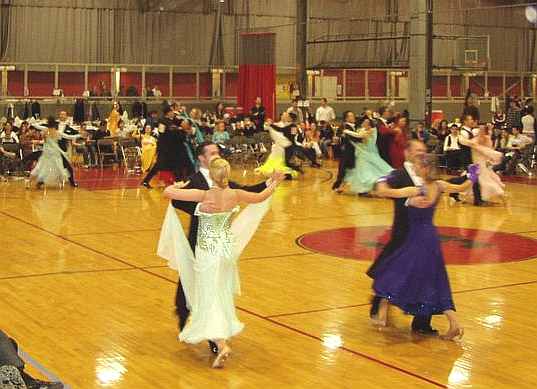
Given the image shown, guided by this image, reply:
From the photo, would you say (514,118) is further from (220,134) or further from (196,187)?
(196,187)

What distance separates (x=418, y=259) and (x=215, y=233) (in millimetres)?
Result: 1615

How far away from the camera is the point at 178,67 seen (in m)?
32.1

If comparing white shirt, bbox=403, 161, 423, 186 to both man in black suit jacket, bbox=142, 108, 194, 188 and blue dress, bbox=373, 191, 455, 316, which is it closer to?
blue dress, bbox=373, 191, 455, 316

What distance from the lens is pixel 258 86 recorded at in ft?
98.6

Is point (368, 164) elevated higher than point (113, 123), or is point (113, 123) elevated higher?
point (113, 123)

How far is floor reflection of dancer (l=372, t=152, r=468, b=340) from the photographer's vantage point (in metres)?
7.19

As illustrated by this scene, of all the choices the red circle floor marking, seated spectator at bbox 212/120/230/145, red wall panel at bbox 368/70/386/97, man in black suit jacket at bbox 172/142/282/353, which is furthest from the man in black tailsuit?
red wall panel at bbox 368/70/386/97

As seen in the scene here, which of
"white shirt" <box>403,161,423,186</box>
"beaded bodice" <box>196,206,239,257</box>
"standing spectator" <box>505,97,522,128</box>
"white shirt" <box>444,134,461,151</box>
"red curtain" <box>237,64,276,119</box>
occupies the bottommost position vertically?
"beaded bodice" <box>196,206,239,257</box>

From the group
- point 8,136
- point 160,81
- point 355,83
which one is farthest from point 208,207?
point 355,83

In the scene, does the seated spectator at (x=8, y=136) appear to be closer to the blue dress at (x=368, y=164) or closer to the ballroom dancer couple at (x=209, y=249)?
the blue dress at (x=368, y=164)

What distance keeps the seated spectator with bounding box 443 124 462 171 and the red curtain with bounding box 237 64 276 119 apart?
10048 millimetres

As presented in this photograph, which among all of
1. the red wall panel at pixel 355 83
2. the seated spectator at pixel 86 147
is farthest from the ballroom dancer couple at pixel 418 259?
the red wall panel at pixel 355 83

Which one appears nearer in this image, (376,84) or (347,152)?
(347,152)

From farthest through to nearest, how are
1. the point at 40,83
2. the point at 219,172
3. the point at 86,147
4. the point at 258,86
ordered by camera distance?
the point at 40,83 → the point at 258,86 → the point at 86,147 → the point at 219,172
